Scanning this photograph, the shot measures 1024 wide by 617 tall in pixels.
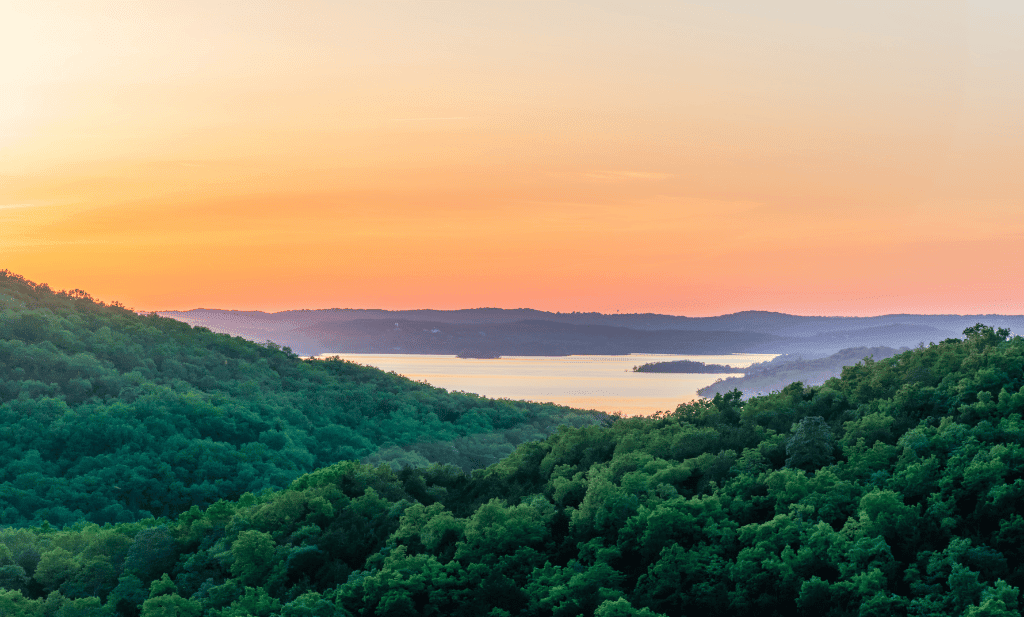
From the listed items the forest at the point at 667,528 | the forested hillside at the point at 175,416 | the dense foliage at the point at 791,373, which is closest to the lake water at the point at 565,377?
the dense foliage at the point at 791,373

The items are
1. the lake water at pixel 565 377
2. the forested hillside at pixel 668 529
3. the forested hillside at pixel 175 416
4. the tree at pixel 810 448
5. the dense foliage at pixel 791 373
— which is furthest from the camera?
the lake water at pixel 565 377

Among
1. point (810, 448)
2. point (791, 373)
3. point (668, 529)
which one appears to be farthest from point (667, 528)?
point (791, 373)

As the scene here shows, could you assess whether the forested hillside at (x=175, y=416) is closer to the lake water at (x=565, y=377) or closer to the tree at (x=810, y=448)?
the lake water at (x=565, y=377)

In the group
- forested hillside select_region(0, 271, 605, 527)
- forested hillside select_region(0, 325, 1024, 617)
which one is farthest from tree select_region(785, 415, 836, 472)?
forested hillside select_region(0, 271, 605, 527)

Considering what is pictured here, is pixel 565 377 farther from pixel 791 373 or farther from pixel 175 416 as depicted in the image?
pixel 175 416

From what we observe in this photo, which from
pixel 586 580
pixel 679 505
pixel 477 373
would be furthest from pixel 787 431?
pixel 477 373

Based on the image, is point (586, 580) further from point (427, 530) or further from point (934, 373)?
point (934, 373)
